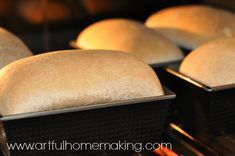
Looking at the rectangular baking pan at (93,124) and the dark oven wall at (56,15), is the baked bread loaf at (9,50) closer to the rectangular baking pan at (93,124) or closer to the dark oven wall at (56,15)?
the rectangular baking pan at (93,124)

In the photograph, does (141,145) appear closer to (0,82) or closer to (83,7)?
(0,82)

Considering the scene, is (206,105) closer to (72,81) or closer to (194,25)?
(72,81)

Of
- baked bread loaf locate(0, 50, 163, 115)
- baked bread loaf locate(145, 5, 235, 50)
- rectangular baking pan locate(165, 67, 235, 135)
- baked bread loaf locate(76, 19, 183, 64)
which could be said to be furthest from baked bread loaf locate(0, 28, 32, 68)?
baked bread loaf locate(145, 5, 235, 50)

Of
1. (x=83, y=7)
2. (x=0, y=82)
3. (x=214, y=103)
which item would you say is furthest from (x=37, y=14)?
(x=214, y=103)

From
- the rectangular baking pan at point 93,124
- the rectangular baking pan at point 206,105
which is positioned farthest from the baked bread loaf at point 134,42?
the rectangular baking pan at point 93,124

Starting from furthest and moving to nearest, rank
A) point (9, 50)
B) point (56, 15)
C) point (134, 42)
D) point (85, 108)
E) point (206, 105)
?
point (56, 15) < point (134, 42) < point (9, 50) < point (206, 105) < point (85, 108)

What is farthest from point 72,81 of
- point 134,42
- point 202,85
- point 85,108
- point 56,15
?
point 56,15
